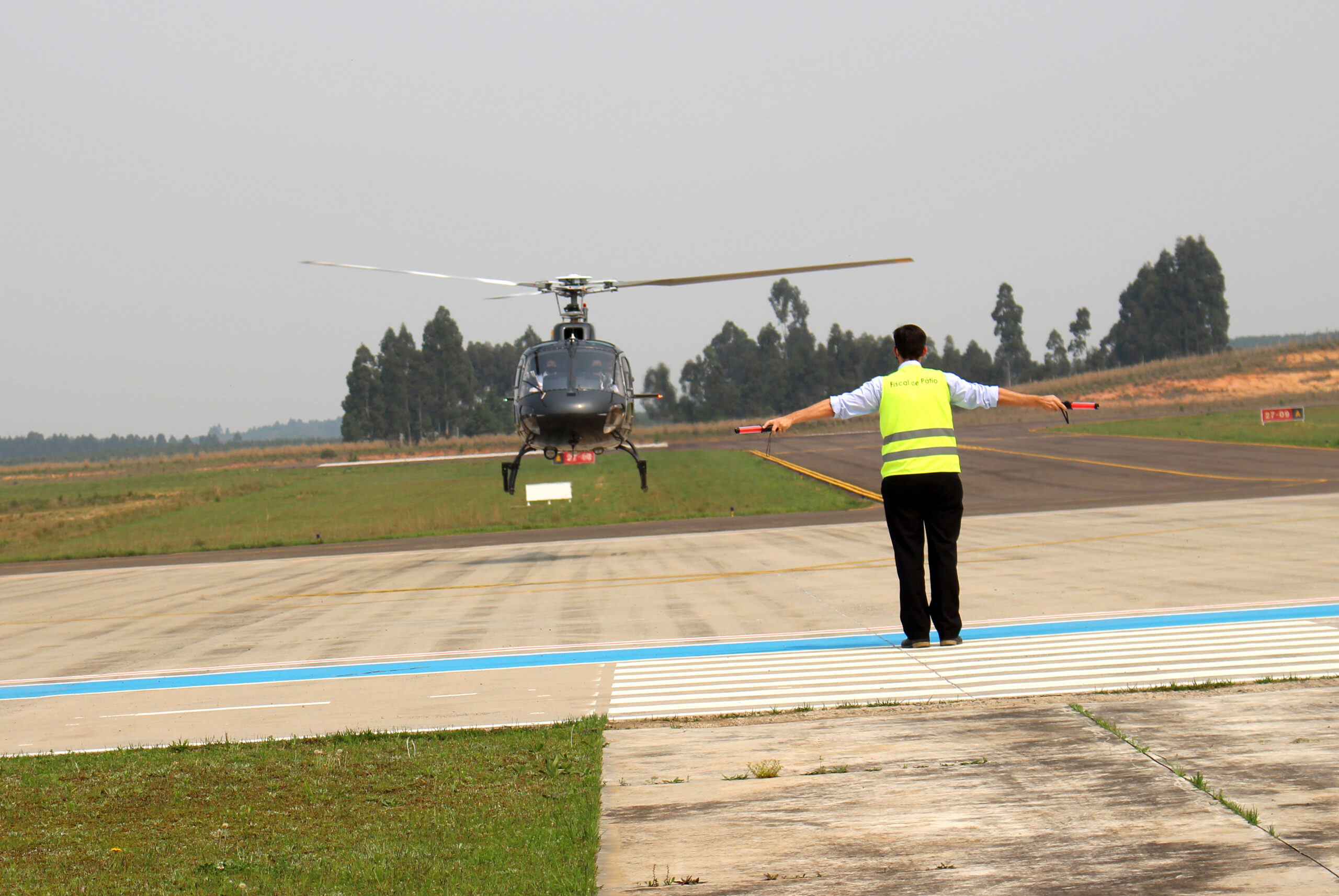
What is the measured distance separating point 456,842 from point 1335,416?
67801 millimetres

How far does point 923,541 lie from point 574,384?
41.3 feet

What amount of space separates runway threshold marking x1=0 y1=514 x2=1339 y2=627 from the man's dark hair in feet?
24.3

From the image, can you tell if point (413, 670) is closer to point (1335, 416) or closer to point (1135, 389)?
point (1335, 416)

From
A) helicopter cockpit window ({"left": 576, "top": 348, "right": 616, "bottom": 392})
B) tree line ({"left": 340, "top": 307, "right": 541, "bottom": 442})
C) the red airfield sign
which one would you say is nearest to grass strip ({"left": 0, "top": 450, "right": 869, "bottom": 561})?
helicopter cockpit window ({"left": 576, "top": 348, "right": 616, "bottom": 392})

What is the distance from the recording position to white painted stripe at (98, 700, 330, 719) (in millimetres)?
7836

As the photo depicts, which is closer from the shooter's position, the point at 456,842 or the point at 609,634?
the point at 456,842

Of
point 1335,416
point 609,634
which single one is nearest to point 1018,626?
point 609,634

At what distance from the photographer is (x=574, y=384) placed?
20.1m

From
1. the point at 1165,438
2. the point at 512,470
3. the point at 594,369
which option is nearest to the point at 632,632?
the point at 594,369

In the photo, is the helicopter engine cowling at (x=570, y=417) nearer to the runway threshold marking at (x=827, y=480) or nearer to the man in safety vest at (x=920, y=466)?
the runway threshold marking at (x=827, y=480)

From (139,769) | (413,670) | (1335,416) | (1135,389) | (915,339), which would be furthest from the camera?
(1135,389)

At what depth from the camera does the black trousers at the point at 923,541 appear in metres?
8.27

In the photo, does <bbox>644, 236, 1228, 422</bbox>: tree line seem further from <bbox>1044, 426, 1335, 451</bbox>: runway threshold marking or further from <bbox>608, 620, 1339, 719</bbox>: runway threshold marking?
<bbox>608, 620, 1339, 719</bbox>: runway threshold marking

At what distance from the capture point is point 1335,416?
2354 inches
